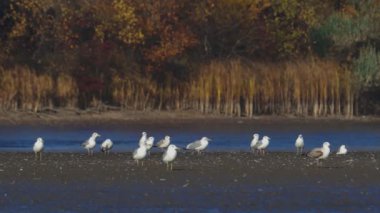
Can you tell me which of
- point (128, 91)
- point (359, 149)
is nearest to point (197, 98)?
point (128, 91)

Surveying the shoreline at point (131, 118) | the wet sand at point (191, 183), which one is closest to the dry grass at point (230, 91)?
the shoreline at point (131, 118)

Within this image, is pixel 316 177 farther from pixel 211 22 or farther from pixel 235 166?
pixel 211 22

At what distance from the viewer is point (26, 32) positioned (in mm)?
50906

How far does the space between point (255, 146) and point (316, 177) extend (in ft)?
20.0

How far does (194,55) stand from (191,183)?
28471mm

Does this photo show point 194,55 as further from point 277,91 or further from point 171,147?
point 171,147

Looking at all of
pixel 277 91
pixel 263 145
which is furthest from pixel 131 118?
pixel 263 145

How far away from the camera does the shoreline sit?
4447 cm

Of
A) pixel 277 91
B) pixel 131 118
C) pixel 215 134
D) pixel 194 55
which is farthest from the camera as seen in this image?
pixel 194 55

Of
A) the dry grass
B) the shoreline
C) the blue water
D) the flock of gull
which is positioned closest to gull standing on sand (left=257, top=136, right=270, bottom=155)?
A: the flock of gull

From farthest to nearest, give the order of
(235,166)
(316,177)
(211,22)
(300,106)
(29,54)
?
(211,22), (29,54), (300,106), (235,166), (316,177)

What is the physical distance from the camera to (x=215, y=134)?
39906 mm

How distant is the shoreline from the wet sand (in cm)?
1333

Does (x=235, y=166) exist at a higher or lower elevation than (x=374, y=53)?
lower
